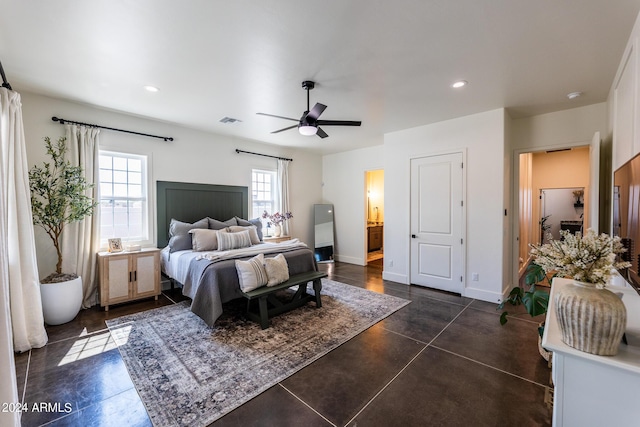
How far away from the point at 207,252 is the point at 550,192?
8.72 metres

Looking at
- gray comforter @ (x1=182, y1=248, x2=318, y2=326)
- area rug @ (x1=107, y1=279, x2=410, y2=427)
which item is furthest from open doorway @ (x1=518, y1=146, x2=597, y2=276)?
gray comforter @ (x1=182, y1=248, x2=318, y2=326)

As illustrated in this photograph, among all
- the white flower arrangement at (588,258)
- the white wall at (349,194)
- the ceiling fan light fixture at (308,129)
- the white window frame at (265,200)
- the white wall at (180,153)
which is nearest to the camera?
the white flower arrangement at (588,258)

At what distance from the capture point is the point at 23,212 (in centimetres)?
272

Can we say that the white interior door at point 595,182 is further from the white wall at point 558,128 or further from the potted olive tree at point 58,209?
the potted olive tree at point 58,209

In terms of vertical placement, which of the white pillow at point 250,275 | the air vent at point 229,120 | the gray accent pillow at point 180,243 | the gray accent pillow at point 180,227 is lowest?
the white pillow at point 250,275

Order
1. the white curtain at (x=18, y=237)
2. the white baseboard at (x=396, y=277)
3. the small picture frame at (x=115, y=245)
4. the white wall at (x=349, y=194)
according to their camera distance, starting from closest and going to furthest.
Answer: the white curtain at (x=18, y=237) → the small picture frame at (x=115, y=245) → the white baseboard at (x=396, y=277) → the white wall at (x=349, y=194)

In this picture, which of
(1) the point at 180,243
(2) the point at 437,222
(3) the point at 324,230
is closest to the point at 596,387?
(2) the point at 437,222

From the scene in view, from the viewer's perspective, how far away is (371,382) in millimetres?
2152

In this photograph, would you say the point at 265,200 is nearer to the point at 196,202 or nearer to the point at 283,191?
the point at 283,191

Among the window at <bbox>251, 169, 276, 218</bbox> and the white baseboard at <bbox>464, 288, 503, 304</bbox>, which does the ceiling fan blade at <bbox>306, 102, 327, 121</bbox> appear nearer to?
the window at <bbox>251, 169, 276, 218</bbox>

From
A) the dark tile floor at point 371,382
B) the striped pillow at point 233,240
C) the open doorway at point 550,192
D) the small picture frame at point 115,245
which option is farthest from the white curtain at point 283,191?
the open doorway at point 550,192

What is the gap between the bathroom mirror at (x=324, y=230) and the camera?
6.80 metres

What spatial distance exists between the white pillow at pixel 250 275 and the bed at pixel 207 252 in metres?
0.14

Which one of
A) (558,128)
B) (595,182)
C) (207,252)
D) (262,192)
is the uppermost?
(558,128)
